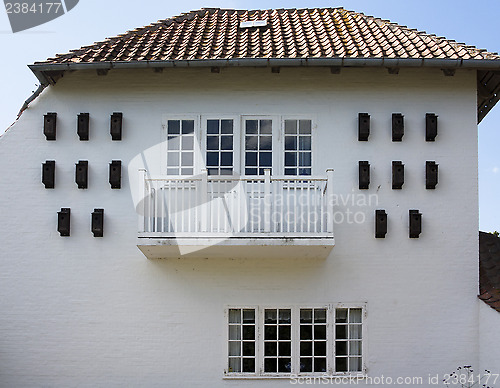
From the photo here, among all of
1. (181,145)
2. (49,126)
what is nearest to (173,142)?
(181,145)

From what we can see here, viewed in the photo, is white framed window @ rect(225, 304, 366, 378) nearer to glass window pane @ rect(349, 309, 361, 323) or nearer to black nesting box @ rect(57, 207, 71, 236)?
glass window pane @ rect(349, 309, 361, 323)

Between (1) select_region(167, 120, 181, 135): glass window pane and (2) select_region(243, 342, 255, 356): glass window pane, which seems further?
(1) select_region(167, 120, 181, 135): glass window pane

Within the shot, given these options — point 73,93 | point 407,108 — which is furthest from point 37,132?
point 407,108

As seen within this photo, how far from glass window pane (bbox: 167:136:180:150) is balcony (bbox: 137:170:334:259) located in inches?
42.2

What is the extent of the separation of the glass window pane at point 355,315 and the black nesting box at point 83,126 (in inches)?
240

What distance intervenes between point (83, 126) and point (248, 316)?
191 inches

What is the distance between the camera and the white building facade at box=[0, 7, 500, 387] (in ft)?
31.6

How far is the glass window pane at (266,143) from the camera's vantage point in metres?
10.1

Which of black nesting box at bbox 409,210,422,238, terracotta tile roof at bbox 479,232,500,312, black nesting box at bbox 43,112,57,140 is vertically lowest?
terracotta tile roof at bbox 479,232,500,312

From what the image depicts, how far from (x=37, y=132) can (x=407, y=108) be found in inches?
287

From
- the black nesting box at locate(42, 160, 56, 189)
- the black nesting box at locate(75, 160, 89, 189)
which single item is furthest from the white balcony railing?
the black nesting box at locate(42, 160, 56, 189)

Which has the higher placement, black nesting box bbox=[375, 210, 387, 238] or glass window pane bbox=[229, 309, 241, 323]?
black nesting box bbox=[375, 210, 387, 238]

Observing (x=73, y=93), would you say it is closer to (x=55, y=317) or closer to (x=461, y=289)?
(x=55, y=317)

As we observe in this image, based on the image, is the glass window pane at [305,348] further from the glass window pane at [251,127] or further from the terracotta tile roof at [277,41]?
the terracotta tile roof at [277,41]
